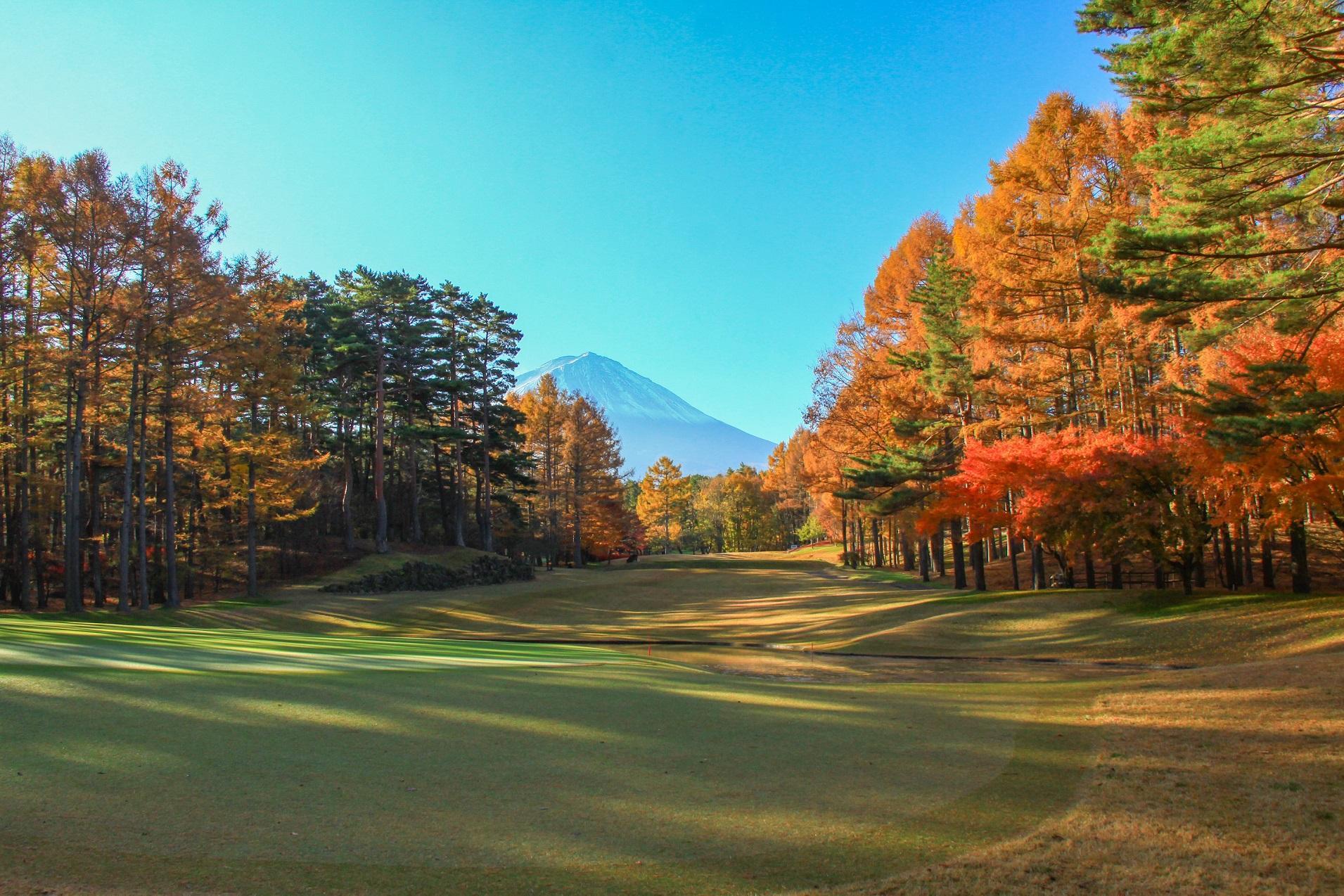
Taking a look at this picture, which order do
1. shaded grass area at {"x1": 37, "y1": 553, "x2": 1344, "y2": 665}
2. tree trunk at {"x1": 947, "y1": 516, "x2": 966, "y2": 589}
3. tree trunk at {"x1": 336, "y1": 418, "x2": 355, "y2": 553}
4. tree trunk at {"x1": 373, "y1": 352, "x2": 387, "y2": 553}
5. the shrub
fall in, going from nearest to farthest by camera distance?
shaded grass area at {"x1": 37, "y1": 553, "x2": 1344, "y2": 665} → tree trunk at {"x1": 947, "y1": 516, "x2": 966, "y2": 589} → the shrub → tree trunk at {"x1": 373, "y1": 352, "x2": 387, "y2": 553} → tree trunk at {"x1": 336, "y1": 418, "x2": 355, "y2": 553}

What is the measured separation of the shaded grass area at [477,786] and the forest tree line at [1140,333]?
9.09 m

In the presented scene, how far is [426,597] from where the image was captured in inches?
1362

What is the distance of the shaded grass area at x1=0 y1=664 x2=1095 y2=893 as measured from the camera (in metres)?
4.12

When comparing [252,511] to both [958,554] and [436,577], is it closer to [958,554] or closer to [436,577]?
[436,577]

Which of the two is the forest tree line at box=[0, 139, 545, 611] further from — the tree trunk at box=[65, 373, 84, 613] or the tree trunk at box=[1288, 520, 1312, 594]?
the tree trunk at box=[1288, 520, 1312, 594]

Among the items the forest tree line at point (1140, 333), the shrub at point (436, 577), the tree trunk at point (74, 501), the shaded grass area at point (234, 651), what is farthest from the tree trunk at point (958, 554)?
the tree trunk at point (74, 501)

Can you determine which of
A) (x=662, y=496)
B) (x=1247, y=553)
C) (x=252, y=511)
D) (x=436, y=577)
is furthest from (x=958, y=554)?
(x=662, y=496)

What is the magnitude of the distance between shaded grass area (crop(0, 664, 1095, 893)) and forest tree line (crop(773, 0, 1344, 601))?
9.09 m

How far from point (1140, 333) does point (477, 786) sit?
78.8ft

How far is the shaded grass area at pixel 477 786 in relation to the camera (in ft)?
13.5

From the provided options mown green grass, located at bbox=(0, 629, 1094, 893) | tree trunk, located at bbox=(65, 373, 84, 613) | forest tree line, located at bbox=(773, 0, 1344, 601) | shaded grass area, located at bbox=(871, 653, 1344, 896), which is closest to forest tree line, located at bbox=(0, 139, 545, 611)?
tree trunk, located at bbox=(65, 373, 84, 613)

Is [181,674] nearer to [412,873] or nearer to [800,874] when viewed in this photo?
[412,873]

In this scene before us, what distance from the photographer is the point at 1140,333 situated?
22750 mm

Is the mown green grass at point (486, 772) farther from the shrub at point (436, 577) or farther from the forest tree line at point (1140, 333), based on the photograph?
the shrub at point (436, 577)
